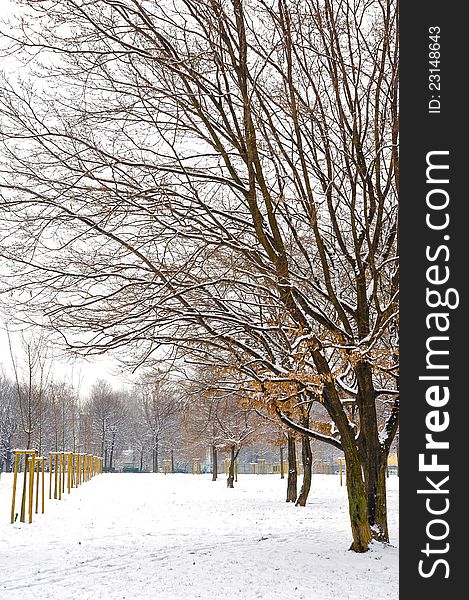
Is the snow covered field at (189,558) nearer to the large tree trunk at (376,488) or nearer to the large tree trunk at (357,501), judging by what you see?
the large tree trunk at (357,501)

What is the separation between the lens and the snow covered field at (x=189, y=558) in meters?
8.16

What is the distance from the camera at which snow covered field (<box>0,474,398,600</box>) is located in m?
8.16

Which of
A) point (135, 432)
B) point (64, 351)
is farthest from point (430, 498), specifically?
point (135, 432)

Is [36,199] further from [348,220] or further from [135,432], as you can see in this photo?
[135,432]

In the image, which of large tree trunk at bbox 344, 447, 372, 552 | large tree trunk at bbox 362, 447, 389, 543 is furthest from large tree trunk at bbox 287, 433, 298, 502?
large tree trunk at bbox 344, 447, 372, 552

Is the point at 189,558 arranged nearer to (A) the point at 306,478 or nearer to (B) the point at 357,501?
(B) the point at 357,501

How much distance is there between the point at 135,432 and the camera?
67.4 meters

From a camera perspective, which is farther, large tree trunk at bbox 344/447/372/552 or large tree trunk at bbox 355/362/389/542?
large tree trunk at bbox 355/362/389/542

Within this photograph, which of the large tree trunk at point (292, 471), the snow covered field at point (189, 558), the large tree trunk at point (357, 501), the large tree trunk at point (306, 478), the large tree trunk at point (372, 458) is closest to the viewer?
the snow covered field at point (189, 558)

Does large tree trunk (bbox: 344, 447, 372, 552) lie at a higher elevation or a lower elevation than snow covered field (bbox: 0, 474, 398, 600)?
higher

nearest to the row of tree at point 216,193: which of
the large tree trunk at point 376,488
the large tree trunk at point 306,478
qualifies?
the large tree trunk at point 376,488

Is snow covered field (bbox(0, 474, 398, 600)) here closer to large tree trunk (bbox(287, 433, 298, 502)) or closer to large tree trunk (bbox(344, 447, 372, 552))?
large tree trunk (bbox(344, 447, 372, 552))

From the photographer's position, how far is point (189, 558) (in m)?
10.4

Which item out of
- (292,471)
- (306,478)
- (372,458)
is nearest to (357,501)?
(372,458)
